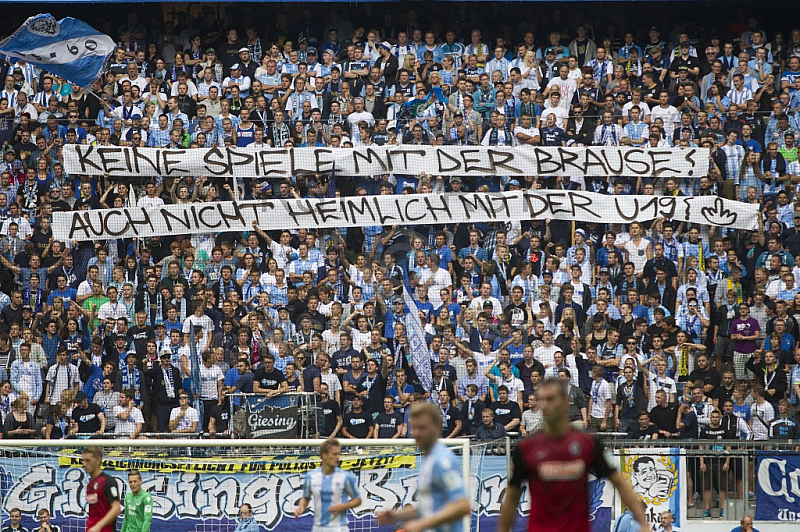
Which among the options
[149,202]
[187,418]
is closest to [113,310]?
[149,202]

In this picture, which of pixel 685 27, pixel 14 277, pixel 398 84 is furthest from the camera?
pixel 685 27

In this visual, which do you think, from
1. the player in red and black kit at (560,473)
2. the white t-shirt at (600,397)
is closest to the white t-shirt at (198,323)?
the white t-shirt at (600,397)

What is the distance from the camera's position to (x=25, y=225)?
49.3 ft

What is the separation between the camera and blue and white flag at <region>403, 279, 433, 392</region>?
43.8 ft

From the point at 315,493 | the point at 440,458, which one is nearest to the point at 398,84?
the point at 315,493

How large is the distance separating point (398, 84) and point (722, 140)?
477 centimetres

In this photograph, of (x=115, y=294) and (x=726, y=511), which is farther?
(x=115, y=294)

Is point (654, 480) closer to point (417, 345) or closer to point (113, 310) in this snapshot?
point (417, 345)

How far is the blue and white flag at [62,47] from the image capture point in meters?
15.2

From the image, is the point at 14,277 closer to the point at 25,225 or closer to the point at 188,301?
the point at 25,225

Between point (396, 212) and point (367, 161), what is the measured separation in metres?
0.91

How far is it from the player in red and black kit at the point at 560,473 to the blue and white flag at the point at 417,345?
337 inches

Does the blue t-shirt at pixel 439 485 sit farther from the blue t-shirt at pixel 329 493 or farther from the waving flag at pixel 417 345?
the waving flag at pixel 417 345

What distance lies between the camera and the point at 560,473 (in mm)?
4605
